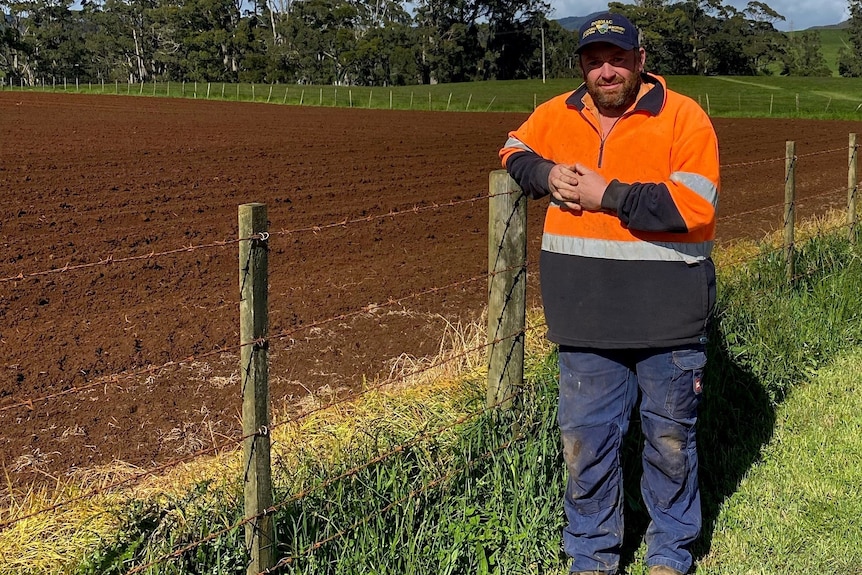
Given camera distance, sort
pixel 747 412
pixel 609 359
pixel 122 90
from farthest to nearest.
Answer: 1. pixel 122 90
2. pixel 747 412
3. pixel 609 359

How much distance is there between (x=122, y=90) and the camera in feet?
207

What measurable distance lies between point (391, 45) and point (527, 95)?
113 ft

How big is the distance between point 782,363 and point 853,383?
0.45 m

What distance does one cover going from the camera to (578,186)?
3381 millimetres

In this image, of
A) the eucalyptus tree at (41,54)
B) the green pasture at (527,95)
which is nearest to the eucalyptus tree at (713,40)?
the green pasture at (527,95)

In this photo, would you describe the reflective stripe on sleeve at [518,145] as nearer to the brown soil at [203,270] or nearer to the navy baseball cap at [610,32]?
Answer: the navy baseball cap at [610,32]

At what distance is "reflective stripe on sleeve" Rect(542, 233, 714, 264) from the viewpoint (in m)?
A: 3.42

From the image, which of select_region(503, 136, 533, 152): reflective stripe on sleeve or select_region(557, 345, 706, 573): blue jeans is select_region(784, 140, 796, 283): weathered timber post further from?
select_region(503, 136, 533, 152): reflective stripe on sleeve

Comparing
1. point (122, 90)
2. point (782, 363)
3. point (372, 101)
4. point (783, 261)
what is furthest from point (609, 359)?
point (122, 90)

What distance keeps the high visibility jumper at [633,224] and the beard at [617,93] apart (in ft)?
0.12

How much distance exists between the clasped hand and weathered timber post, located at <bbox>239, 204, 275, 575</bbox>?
109 centimetres

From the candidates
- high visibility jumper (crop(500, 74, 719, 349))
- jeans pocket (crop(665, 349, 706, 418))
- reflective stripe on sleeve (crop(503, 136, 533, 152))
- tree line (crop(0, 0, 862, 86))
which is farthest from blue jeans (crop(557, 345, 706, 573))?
tree line (crop(0, 0, 862, 86))

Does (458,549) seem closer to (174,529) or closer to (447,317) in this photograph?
(174,529)

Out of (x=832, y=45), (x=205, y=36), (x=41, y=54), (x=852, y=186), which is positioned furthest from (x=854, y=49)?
(x=852, y=186)
